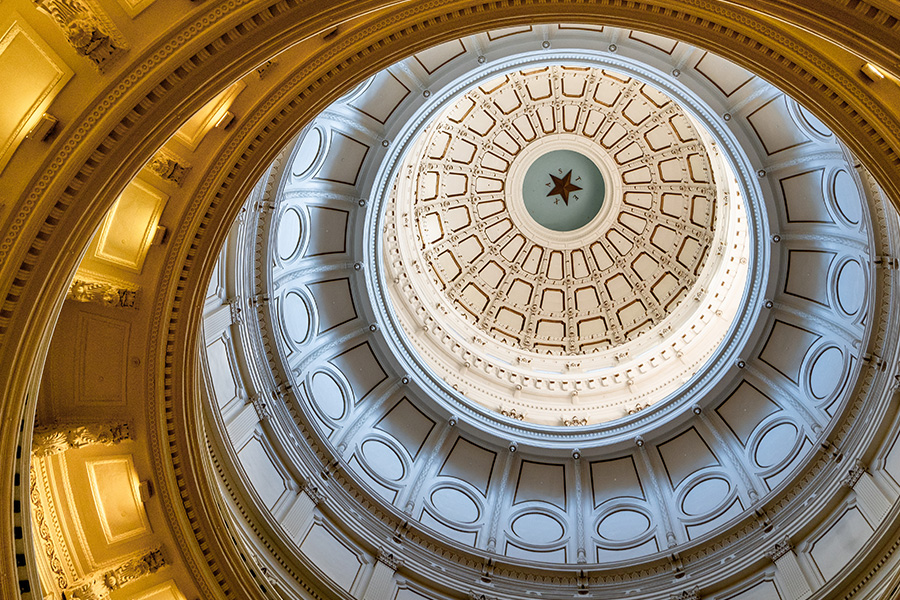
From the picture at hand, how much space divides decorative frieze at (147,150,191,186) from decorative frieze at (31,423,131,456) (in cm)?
419

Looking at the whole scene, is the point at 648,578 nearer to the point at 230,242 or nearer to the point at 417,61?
the point at 230,242

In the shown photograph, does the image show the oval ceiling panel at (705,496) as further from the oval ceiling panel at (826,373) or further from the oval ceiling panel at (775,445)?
the oval ceiling panel at (826,373)

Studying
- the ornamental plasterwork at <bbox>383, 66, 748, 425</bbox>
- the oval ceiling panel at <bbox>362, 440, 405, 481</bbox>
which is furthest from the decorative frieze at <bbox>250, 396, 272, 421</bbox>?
the ornamental plasterwork at <bbox>383, 66, 748, 425</bbox>

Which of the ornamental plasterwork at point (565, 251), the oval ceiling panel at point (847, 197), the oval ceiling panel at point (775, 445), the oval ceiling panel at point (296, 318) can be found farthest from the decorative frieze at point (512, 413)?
the oval ceiling panel at point (847, 197)

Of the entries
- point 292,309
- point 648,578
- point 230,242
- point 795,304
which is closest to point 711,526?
point 648,578

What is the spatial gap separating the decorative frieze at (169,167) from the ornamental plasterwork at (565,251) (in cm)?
1284

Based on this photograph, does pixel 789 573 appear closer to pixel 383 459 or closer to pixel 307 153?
pixel 383 459

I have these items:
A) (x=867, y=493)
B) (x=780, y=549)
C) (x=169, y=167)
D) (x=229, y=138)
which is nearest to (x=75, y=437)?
(x=169, y=167)

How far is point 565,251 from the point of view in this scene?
29.1 metres

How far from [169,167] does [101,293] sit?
88.7 inches

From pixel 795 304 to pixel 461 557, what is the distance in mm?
11902

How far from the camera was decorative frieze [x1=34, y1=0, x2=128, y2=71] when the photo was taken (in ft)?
21.3

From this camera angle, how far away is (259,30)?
7844mm

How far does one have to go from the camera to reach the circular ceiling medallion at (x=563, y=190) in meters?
27.8
